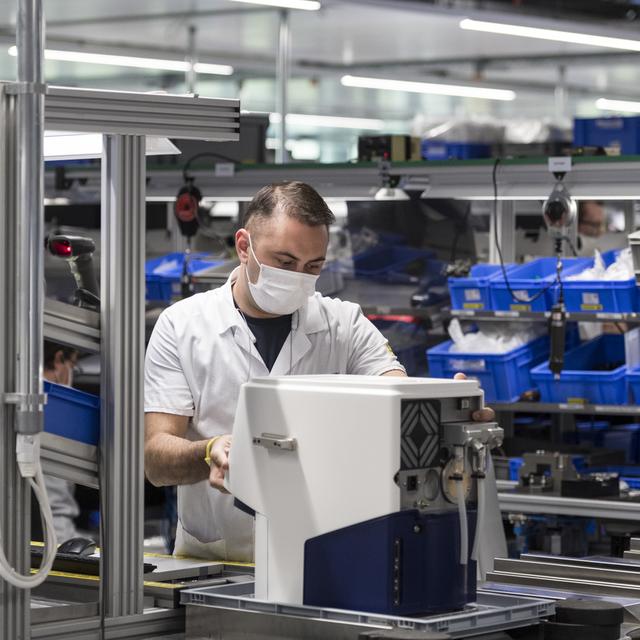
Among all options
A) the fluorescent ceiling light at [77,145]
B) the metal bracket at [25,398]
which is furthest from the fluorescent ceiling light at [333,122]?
the metal bracket at [25,398]

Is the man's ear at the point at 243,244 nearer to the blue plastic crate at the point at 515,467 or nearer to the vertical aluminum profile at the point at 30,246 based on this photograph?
the vertical aluminum profile at the point at 30,246

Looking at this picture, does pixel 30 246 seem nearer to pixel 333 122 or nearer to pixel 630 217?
pixel 630 217

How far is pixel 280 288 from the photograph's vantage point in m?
3.00

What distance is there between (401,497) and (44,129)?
899mm

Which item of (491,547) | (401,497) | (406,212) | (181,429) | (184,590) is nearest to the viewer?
(401,497)

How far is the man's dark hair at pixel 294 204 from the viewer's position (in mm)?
2936

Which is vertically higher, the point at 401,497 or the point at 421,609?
the point at 401,497

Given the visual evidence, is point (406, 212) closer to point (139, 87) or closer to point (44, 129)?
point (44, 129)

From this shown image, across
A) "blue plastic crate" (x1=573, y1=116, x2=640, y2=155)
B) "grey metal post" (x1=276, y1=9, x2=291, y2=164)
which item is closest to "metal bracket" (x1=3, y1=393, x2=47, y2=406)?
"blue plastic crate" (x1=573, y1=116, x2=640, y2=155)

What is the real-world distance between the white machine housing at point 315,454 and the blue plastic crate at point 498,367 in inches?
162

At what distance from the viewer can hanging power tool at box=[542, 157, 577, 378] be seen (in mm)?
6172

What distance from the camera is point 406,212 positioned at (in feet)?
23.9

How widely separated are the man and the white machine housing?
45cm

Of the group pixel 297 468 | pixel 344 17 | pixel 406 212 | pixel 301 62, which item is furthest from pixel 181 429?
pixel 301 62
